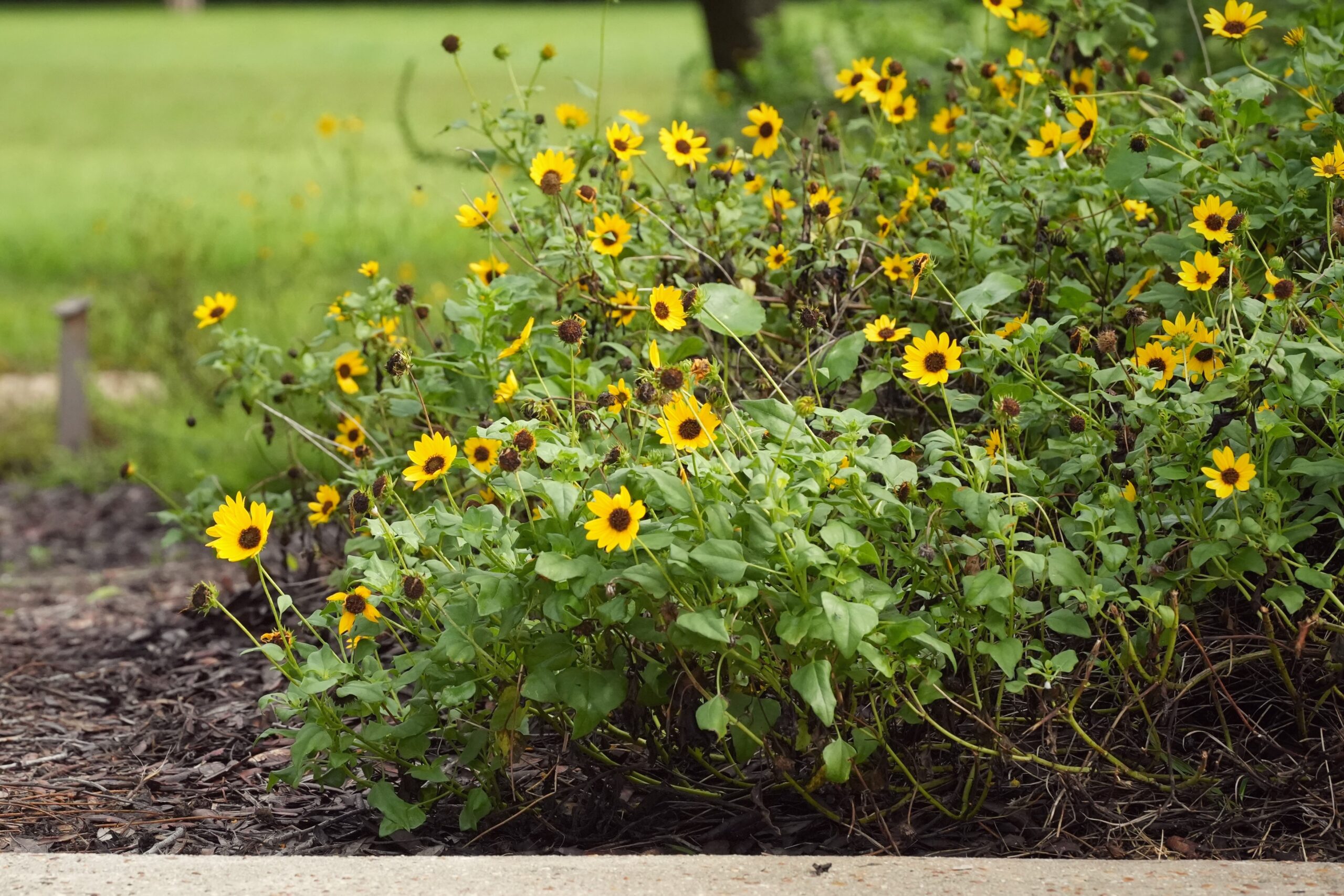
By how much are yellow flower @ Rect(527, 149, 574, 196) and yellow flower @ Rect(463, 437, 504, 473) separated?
52 centimetres

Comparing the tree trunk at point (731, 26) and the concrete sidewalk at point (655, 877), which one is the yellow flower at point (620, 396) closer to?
the concrete sidewalk at point (655, 877)

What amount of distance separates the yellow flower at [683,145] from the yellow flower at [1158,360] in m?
0.95

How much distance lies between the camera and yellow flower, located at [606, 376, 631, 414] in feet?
7.13

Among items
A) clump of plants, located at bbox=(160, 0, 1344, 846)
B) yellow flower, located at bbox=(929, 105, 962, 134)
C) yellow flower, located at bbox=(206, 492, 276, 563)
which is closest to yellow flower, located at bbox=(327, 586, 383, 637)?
clump of plants, located at bbox=(160, 0, 1344, 846)

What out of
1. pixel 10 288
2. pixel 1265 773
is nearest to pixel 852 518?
pixel 1265 773

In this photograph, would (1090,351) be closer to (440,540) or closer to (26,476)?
(440,540)

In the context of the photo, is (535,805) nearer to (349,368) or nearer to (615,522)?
(615,522)

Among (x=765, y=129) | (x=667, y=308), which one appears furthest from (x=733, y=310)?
(x=765, y=129)

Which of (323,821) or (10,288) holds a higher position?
(323,821)

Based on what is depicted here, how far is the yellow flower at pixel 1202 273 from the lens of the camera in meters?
2.29

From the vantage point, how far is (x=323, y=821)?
234 centimetres

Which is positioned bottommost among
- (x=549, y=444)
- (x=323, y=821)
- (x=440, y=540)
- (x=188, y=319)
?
(x=188, y=319)

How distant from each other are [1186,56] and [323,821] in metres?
5.41

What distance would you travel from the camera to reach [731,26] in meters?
8.56
